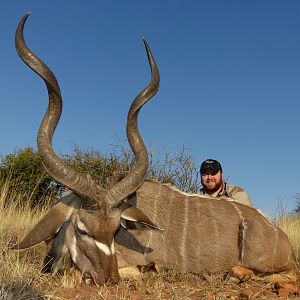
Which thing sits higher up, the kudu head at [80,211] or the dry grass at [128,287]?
the kudu head at [80,211]

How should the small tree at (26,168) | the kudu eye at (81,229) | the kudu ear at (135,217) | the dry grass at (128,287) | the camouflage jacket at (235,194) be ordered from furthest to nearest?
the small tree at (26,168), the camouflage jacket at (235,194), the kudu ear at (135,217), the kudu eye at (81,229), the dry grass at (128,287)

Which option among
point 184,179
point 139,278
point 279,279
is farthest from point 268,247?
point 184,179

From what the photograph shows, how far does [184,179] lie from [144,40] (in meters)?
4.41

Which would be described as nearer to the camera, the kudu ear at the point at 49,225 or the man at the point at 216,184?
the kudu ear at the point at 49,225

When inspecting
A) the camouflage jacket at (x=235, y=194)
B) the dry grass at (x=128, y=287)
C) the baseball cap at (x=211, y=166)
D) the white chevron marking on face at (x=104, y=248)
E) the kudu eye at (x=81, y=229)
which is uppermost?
the baseball cap at (x=211, y=166)

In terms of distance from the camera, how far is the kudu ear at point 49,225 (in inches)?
144

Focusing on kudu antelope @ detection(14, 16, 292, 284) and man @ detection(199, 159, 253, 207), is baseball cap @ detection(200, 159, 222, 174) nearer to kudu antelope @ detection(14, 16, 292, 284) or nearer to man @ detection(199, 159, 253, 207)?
man @ detection(199, 159, 253, 207)

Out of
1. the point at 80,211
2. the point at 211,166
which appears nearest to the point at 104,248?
the point at 80,211

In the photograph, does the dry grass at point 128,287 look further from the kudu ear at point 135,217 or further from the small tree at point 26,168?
the small tree at point 26,168

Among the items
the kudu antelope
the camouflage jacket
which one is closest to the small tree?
the camouflage jacket

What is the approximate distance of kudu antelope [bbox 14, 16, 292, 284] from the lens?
3.57 meters

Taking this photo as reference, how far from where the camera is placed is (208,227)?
4262 millimetres

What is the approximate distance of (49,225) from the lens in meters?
3.77

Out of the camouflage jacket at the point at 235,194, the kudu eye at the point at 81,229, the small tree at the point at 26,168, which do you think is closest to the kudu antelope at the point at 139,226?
the kudu eye at the point at 81,229
